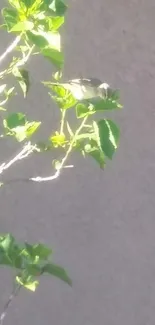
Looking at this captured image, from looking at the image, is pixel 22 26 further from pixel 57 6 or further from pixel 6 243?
pixel 6 243

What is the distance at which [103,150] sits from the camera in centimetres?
155

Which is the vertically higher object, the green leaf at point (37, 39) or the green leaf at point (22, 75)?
the green leaf at point (37, 39)

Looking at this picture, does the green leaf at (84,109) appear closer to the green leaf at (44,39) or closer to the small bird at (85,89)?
the small bird at (85,89)

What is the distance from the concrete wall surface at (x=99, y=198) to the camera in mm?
2512

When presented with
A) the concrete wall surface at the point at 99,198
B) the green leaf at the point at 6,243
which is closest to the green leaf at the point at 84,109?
the green leaf at the point at 6,243

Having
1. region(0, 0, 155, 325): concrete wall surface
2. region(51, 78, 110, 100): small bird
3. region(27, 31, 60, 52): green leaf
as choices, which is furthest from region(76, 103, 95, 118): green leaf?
region(0, 0, 155, 325): concrete wall surface

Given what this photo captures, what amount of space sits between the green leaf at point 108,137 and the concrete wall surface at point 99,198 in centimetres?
97

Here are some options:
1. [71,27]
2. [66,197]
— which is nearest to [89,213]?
[66,197]

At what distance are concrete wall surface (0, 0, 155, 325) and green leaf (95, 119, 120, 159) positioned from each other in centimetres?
97

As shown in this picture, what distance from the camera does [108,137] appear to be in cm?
155

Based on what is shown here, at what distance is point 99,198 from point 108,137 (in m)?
1.08

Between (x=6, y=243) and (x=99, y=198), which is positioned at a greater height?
(x=6, y=243)

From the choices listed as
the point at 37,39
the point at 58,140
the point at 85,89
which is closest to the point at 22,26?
the point at 37,39

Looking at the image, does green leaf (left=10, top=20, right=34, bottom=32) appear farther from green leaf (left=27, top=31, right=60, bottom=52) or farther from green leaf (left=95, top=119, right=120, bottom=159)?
green leaf (left=95, top=119, right=120, bottom=159)
